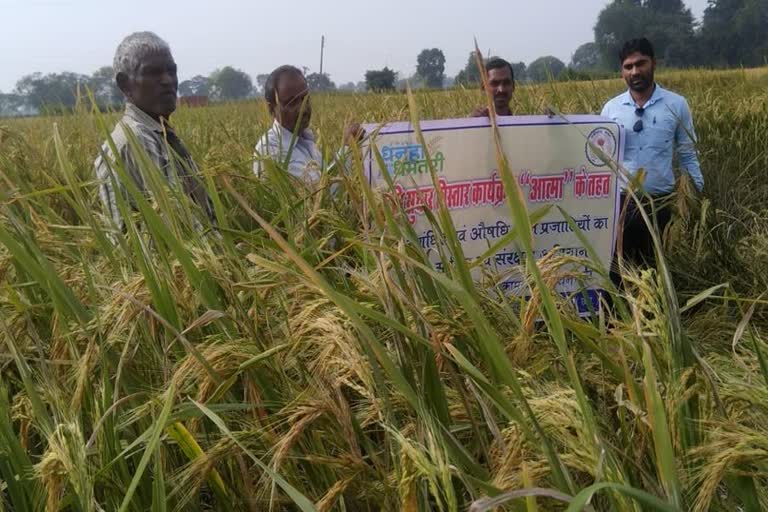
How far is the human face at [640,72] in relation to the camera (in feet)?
12.1

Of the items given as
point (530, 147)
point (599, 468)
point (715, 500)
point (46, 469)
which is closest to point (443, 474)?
point (599, 468)

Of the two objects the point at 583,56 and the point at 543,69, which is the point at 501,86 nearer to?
the point at 543,69

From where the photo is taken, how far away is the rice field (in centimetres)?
75

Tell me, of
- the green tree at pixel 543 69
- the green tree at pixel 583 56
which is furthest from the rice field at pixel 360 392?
the green tree at pixel 583 56

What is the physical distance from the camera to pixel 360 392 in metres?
0.88

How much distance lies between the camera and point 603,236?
2238mm

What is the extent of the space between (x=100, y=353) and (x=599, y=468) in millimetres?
783

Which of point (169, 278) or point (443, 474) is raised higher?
point (169, 278)

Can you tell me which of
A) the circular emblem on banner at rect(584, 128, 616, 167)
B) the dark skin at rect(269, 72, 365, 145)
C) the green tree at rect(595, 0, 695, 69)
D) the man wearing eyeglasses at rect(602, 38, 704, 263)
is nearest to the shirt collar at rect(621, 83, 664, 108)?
the man wearing eyeglasses at rect(602, 38, 704, 263)

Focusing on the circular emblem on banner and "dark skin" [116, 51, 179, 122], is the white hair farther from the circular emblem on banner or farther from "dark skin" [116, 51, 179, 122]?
the circular emblem on banner

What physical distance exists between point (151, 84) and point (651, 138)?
102 inches

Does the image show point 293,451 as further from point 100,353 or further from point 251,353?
point 100,353

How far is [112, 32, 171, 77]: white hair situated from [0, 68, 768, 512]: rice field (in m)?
1.18

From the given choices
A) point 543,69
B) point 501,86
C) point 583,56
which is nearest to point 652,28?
point 583,56
